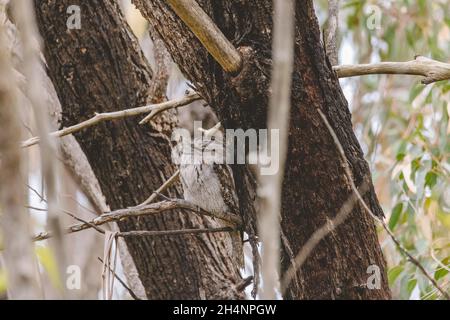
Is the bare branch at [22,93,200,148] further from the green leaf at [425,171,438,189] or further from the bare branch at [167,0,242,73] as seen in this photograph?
the green leaf at [425,171,438,189]

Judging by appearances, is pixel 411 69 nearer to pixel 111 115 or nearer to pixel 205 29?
pixel 205 29

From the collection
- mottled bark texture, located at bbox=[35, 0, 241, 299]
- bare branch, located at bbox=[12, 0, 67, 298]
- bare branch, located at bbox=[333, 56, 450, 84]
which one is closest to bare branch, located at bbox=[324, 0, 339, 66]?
bare branch, located at bbox=[333, 56, 450, 84]

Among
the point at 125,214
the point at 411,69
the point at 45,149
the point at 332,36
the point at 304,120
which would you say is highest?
the point at 332,36

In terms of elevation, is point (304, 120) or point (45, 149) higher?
point (304, 120)

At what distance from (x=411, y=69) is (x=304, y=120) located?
0.35 m

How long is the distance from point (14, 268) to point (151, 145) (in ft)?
5.71

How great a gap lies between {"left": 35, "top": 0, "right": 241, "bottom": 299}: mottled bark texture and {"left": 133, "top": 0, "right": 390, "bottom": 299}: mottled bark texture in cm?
62

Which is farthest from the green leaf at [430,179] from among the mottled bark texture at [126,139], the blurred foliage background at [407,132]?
the mottled bark texture at [126,139]

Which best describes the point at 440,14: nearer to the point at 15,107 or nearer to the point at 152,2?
the point at 152,2

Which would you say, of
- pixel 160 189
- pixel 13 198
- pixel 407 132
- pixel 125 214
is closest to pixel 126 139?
pixel 160 189

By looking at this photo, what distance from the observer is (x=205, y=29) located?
166cm

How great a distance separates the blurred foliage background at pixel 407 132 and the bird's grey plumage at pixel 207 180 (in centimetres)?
78

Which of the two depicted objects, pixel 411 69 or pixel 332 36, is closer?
pixel 411 69

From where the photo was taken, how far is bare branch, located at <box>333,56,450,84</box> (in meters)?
1.83
